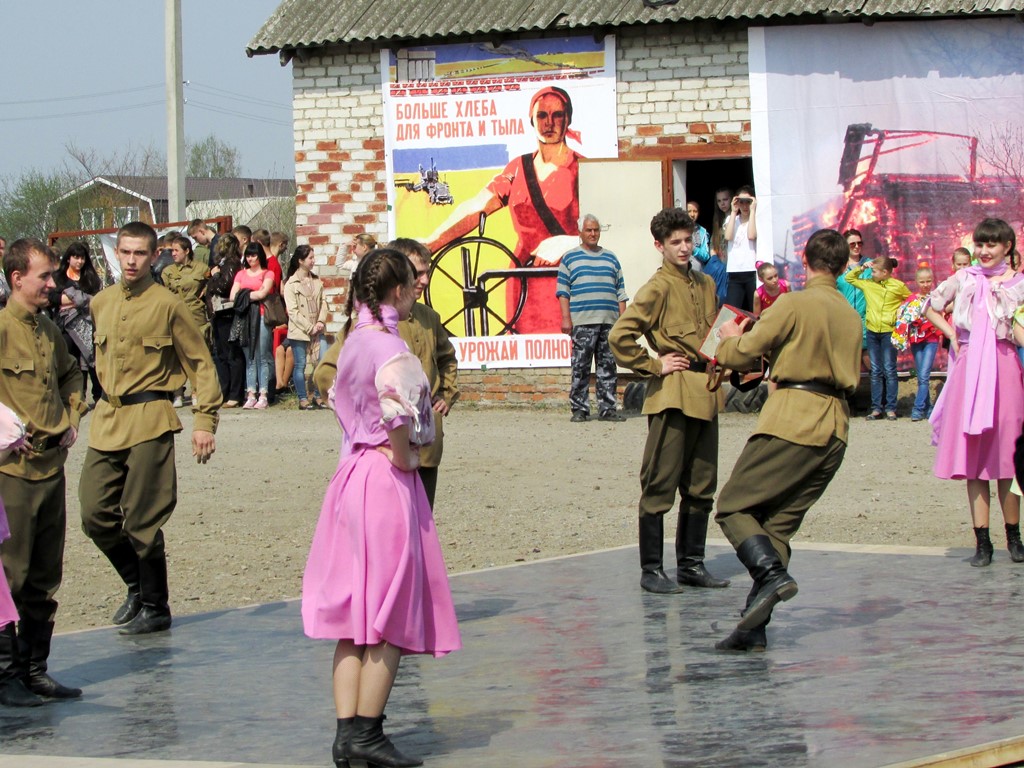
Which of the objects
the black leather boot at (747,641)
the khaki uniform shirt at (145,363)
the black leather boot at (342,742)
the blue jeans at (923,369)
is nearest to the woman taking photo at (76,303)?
the blue jeans at (923,369)

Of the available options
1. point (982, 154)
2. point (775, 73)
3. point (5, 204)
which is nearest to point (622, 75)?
point (775, 73)

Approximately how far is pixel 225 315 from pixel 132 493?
38.2 ft

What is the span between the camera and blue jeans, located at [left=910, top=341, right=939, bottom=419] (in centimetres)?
1692

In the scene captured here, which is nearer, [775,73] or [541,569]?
[541,569]

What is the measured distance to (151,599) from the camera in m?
8.00

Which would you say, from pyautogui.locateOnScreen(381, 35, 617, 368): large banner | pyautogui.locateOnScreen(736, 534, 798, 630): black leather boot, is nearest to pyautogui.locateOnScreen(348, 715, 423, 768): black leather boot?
pyautogui.locateOnScreen(736, 534, 798, 630): black leather boot

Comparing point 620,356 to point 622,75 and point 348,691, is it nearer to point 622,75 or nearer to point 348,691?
point 348,691

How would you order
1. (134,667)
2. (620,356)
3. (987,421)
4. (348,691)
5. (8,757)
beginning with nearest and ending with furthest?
(348,691), (8,757), (134,667), (620,356), (987,421)

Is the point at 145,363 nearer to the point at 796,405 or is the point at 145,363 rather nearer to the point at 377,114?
the point at 796,405

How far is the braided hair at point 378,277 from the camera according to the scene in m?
5.57

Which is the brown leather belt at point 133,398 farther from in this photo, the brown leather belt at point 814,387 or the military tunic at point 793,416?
the brown leather belt at point 814,387

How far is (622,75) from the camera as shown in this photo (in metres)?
18.6

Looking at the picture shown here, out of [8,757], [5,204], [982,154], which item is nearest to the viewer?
[8,757]

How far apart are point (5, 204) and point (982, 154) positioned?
31.3 meters
